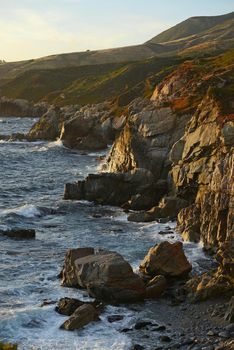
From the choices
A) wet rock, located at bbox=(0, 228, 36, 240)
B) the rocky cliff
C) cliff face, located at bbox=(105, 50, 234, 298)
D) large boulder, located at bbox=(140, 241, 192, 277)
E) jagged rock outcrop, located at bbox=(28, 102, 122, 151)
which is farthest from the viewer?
jagged rock outcrop, located at bbox=(28, 102, 122, 151)

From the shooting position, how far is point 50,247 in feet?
153

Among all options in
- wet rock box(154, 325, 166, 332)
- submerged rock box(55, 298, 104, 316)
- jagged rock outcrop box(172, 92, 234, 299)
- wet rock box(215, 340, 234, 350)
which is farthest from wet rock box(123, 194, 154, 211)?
wet rock box(215, 340, 234, 350)

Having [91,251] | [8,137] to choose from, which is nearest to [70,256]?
[91,251]

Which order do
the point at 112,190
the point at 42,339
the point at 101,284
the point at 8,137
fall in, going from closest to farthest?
the point at 42,339 → the point at 101,284 → the point at 112,190 → the point at 8,137

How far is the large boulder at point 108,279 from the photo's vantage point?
34250 millimetres

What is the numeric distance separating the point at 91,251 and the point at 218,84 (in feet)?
160

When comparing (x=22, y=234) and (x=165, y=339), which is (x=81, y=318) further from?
(x=22, y=234)

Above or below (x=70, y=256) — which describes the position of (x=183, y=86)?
above

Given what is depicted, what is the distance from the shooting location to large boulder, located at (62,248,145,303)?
34.2 metres

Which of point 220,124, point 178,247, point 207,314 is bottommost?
point 207,314

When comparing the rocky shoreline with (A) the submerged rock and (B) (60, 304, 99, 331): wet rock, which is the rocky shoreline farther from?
(A) the submerged rock

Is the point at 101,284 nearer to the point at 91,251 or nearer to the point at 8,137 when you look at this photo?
the point at 91,251

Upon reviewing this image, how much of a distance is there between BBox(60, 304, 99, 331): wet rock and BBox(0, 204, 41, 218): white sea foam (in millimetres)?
28473

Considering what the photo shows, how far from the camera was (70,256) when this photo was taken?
126ft
